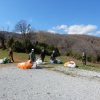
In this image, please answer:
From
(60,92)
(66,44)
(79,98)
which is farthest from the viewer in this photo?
(66,44)

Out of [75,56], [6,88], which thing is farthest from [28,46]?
[6,88]

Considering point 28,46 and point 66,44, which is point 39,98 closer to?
point 28,46

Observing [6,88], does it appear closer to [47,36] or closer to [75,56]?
[75,56]

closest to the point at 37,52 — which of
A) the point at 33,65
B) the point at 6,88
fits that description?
the point at 33,65

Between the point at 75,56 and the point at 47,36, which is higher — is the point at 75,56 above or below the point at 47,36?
below

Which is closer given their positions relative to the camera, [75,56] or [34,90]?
[34,90]

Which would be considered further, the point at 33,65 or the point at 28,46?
the point at 28,46

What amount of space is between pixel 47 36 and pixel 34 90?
208 feet

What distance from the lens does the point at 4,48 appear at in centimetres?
4269

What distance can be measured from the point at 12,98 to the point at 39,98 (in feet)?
3.93

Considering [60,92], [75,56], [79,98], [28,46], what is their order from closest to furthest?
[79,98] → [60,92] → [75,56] → [28,46]

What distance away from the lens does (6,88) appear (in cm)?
952

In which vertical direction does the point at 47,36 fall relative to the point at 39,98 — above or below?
above

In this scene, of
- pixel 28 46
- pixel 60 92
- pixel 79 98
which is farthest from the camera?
pixel 28 46
